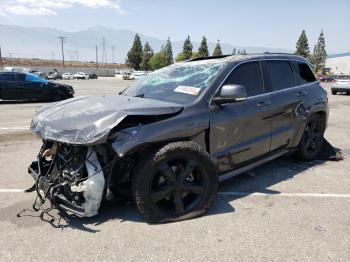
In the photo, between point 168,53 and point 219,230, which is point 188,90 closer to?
point 219,230

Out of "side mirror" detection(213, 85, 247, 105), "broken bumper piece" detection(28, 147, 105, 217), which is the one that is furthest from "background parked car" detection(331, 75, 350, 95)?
"broken bumper piece" detection(28, 147, 105, 217)

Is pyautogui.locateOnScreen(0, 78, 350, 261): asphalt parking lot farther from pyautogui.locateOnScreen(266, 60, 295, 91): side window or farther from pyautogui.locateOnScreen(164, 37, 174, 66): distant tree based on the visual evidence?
pyautogui.locateOnScreen(164, 37, 174, 66): distant tree

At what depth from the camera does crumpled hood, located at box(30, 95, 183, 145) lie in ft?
11.0

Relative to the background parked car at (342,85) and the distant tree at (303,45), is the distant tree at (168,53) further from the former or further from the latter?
the background parked car at (342,85)

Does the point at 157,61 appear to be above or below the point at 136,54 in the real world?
below

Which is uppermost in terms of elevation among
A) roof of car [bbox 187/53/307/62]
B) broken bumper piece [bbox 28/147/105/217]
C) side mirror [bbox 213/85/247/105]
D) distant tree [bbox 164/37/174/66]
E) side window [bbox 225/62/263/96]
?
distant tree [bbox 164/37/174/66]

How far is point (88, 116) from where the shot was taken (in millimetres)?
3615

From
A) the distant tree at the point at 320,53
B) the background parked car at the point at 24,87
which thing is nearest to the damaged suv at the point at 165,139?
the background parked car at the point at 24,87

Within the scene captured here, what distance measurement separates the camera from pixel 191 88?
4246 mm

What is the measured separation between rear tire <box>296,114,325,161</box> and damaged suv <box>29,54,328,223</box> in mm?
1033

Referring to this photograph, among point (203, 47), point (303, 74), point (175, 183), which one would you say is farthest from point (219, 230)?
Answer: point (203, 47)

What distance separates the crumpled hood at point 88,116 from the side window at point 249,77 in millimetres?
1011

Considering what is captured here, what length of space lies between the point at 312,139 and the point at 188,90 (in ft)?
9.24

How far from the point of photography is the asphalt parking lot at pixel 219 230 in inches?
123
